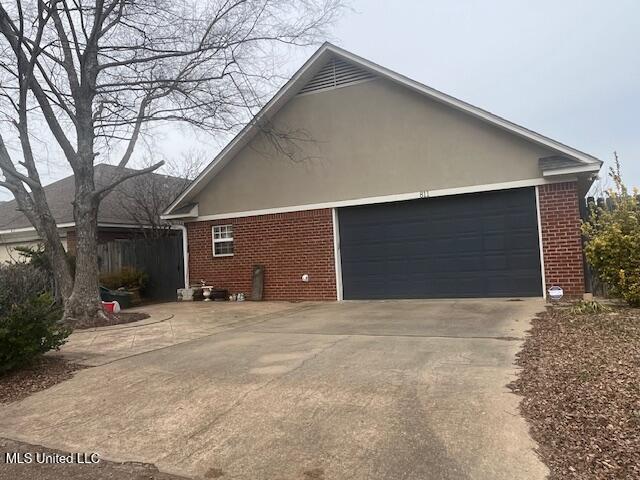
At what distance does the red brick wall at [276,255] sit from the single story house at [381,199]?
1.3 inches

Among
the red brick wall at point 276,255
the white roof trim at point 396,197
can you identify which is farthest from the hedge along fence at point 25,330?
the white roof trim at point 396,197

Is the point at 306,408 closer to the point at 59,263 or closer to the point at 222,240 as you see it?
the point at 59,263

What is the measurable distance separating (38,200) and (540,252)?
36.3 feet

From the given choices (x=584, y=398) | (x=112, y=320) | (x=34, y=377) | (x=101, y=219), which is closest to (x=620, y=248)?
(x=584, y=398)

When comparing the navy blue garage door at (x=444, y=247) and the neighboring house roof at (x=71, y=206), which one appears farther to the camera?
the neighboring house roof at (x=71, y=206)

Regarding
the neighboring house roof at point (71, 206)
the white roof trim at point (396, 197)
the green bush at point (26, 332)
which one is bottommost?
the green bush at point (26, 332)

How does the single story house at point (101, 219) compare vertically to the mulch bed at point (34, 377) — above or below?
above

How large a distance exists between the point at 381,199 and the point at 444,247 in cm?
199

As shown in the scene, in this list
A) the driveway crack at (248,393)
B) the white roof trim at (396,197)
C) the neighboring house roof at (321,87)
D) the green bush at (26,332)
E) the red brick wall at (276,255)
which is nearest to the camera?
the driveway crack at (248,393)

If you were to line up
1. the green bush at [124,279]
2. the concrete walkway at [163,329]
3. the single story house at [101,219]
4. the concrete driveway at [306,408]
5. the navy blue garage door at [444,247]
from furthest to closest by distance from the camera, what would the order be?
the single story house at [101,219], the green bush at [124,279], the navy blue garage door at [444,247], the concrete walkway at [163,329], the concrete driveway at [306,408]

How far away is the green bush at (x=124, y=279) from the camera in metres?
15.8

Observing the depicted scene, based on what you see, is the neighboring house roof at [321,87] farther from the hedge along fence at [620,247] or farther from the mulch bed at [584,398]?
the mulch bed at [584,398]

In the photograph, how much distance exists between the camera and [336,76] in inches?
533

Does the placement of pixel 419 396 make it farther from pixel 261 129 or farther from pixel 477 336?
pixel 261 129
